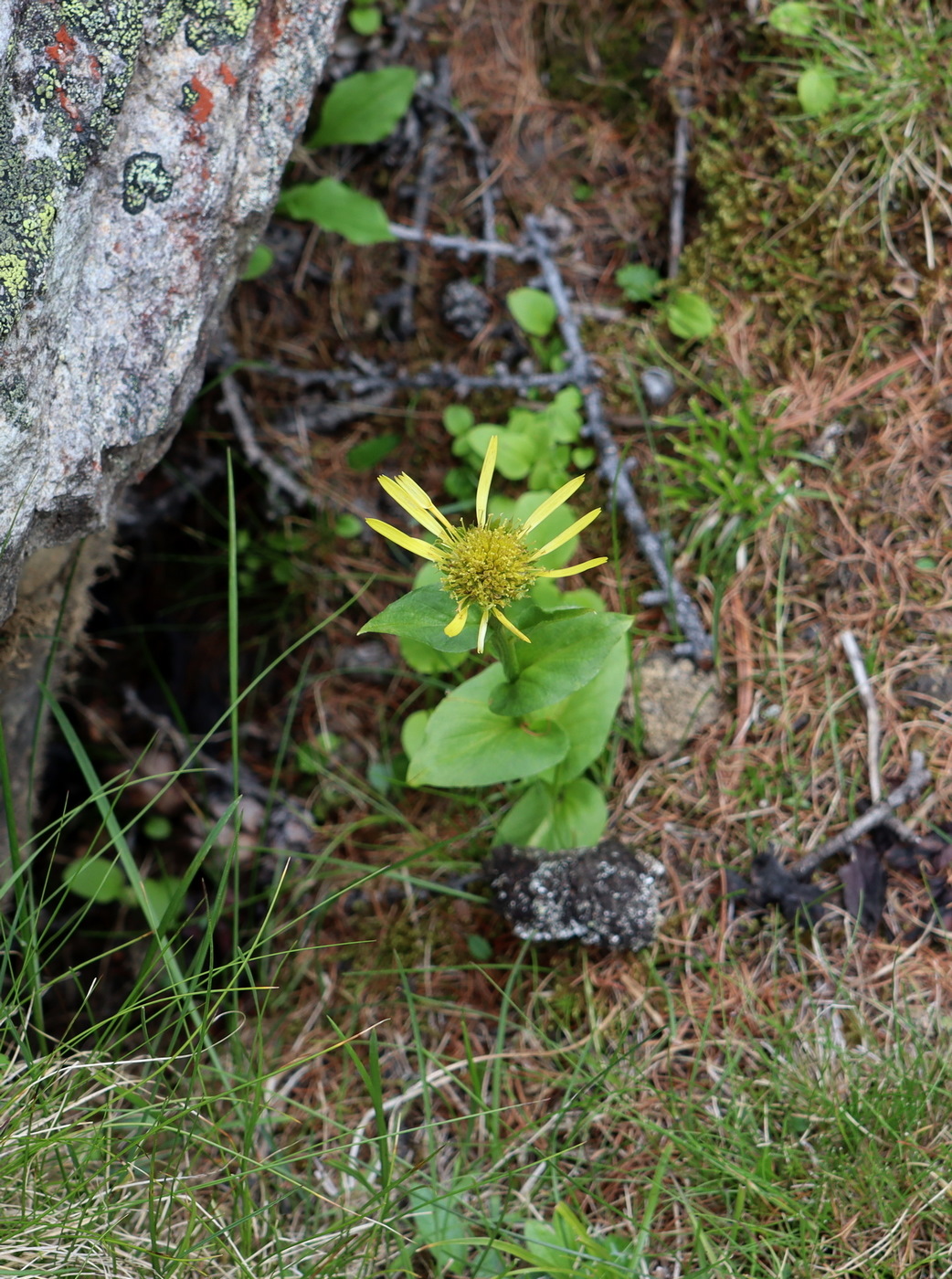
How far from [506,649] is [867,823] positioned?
1041mm

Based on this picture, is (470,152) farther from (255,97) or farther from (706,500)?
(706,500)

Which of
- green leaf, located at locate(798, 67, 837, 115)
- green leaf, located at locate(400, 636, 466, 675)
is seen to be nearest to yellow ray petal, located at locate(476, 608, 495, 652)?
green leaf, located at locate(400, 636, 466, 675)

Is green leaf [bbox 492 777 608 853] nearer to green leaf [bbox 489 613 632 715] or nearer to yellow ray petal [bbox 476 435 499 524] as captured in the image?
green leaf [bbox 489 613 632 715]

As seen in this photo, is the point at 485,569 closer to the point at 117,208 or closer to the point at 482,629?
the point at 482,629

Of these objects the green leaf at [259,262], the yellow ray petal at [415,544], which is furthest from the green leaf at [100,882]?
the green leaf at [259,262]

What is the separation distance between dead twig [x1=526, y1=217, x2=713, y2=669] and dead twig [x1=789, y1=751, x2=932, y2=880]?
1.74 feet

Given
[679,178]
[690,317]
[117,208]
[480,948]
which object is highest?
[117,208]

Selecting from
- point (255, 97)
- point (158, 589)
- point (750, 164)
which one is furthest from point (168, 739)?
point (750, 164)

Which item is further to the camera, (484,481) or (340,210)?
(340,210)

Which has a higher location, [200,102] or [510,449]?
[200,102]

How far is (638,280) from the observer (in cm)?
271

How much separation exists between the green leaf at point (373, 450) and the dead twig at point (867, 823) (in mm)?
1641

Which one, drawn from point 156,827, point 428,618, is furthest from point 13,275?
point 156,827

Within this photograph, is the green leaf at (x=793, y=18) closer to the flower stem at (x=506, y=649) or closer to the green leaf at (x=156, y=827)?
the flower stem at (x=506, y=649)
